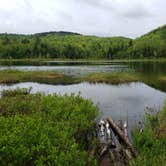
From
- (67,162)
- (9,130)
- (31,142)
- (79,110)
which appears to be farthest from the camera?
(79,110)

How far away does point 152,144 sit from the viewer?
15547mm

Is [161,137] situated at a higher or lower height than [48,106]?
lower

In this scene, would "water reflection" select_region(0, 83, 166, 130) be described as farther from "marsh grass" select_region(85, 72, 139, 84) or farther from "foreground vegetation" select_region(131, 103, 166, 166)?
"marsh grass" select_region(85, 72, 139, 84)

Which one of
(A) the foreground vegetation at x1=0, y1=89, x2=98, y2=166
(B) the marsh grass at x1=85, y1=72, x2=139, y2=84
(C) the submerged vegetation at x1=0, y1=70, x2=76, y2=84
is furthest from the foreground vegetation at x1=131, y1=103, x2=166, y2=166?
(C) the submerged vegetation at x1=0, y1=70, x2=76, y2=84

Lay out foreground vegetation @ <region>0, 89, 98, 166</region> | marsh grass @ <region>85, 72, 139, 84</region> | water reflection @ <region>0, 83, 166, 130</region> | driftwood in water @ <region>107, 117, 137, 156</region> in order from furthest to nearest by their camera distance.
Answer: marsh grass @ <region>85, 72, 139, 84</region>, water reflection @ <region>0, 83, 166, 130</region>, driftwood in water @ <region>107, 117, 137, 156</region>, foreground vegetation @ <region>0, 89, 98, 166</region>

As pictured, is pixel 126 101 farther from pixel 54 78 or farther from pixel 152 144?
pixel 54 78

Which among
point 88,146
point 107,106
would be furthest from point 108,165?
point 107,106

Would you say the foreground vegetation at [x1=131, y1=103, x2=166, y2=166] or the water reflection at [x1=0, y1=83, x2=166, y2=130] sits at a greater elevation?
the foreground vegetation at [x1=131, y1=103, x2=166, y2=166]

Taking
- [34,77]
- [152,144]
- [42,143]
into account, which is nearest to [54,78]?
[34,77]

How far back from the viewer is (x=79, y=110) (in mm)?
18688

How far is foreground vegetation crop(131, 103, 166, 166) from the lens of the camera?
493 inches

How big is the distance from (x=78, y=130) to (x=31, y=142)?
206 inches

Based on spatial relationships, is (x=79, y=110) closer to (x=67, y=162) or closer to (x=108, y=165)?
(x=108, y=165)

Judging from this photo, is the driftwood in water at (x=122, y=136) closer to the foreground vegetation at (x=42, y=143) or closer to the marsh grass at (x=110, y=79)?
the foreground vegetation at (x=42, y=143)
